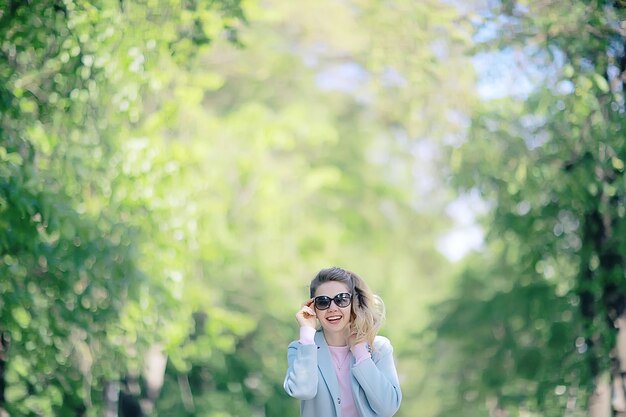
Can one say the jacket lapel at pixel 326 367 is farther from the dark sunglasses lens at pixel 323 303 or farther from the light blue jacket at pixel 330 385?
the dark sunglasses lens at pixel 323 303

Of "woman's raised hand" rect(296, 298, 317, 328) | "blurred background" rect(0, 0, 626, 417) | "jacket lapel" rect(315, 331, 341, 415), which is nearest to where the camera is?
"jacket lapel" rect(315, 331, 341, 415)

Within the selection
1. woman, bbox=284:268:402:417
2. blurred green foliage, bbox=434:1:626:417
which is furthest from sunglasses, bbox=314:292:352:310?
blurred green foliage, bbox=434:1:626:417

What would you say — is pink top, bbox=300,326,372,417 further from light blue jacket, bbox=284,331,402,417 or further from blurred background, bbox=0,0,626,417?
blurred background, bbox=0,0,626,417

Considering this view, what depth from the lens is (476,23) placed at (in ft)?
36.8

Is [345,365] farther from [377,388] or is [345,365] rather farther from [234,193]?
[234,193]

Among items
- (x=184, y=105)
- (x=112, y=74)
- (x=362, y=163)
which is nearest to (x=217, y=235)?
(x=184, y=105)

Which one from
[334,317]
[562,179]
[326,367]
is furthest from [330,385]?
[562,179]

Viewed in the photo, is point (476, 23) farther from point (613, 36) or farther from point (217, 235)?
point (217, 235)

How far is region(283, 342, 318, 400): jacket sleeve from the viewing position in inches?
184

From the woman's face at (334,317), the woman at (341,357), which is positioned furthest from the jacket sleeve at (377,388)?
the woman's face at (334,317)

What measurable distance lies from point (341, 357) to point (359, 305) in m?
0.24

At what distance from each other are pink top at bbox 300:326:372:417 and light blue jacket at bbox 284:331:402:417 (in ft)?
0.10

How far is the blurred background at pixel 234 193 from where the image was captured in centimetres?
991

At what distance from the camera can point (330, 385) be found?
4789 mm
